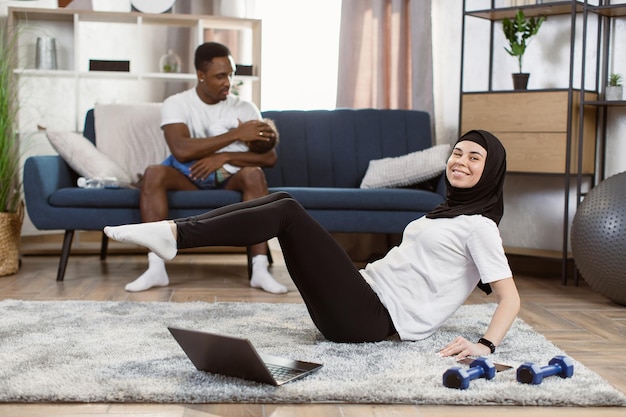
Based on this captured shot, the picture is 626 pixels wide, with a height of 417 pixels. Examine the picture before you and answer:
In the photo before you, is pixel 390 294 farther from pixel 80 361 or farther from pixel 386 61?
pixel 386 61

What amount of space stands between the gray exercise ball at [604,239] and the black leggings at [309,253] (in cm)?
133

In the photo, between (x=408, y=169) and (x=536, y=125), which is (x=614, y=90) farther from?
(x=408, y=169)

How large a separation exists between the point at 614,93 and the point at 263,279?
6.39ft

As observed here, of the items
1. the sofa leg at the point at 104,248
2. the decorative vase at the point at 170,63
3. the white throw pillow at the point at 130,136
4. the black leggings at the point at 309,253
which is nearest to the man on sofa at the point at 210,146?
the white throw pillow at the point at 130,136

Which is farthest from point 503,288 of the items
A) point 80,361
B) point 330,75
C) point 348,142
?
point 330,75

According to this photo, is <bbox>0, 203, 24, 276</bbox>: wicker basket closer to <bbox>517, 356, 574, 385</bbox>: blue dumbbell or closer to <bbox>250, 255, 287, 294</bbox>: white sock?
<bbox>250, 255, 287, 294</bbox>: white sock

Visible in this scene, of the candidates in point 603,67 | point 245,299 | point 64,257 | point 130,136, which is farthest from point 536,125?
point 64,257

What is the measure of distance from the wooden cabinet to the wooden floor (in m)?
0.59

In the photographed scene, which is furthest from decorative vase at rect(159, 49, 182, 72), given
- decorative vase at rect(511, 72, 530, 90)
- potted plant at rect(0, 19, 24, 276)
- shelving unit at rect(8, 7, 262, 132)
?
decorative vase at rect(511, 72, 530, 90)

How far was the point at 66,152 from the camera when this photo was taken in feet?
13.5

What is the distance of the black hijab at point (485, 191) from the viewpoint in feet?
7.62

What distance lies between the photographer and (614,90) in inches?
163

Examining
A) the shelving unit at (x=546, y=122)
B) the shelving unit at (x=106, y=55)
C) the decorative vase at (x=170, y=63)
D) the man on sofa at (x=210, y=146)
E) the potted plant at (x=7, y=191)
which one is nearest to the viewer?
the man on sofa at (x=210, y=146)

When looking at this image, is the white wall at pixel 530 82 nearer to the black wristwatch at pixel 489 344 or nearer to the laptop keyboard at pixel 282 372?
the black wristwatch at pixel 489 344
